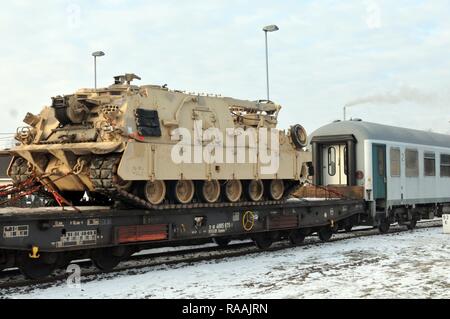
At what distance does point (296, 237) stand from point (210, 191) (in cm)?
412

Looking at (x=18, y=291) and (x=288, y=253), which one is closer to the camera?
(x=18, y=291)

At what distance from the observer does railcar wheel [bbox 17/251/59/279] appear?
9.84 meters

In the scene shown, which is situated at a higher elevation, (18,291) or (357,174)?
(357,174)

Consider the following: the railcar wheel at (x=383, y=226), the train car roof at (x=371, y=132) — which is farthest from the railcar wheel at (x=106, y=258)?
the railcar wheel at (x=383, y=226)

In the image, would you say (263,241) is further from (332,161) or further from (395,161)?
(395,161)

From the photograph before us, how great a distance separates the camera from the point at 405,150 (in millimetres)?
19375

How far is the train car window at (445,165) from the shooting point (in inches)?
853

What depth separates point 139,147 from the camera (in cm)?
1094

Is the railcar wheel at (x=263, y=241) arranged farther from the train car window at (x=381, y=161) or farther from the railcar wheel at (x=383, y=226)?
the railcar wheel at (x=383, y=226)

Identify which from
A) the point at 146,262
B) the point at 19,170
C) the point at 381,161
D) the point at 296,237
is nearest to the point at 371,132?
the point at 381,161

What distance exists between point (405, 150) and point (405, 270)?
9.17 meters

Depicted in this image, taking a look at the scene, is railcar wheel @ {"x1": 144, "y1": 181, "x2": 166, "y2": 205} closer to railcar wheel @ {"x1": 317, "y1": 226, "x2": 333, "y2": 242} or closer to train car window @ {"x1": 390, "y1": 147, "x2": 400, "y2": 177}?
railcar wheel @ {"x1": 317, "y1": 226, "x2": 333, "y2": 242}
